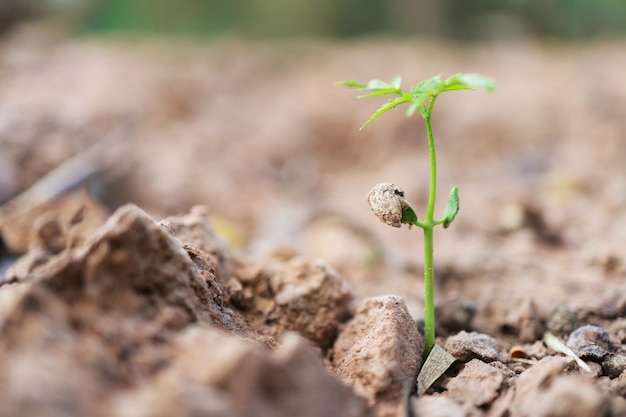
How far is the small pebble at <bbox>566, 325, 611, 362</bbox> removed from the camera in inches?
44.5

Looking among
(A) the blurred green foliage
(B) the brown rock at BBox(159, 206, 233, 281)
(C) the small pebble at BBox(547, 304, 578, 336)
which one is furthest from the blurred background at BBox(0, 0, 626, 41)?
(C) the small pebble at BBox(547, 304, 578, 336)

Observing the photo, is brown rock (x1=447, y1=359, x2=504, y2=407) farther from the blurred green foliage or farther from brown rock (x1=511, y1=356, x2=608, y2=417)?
the blurred green foliage

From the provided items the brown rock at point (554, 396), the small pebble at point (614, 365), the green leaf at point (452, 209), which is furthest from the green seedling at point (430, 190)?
the small pebble at point (614, 365)

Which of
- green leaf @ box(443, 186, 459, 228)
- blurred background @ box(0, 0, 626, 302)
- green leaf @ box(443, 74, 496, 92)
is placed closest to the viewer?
green leaf @ box(443, 74, 496, 92)

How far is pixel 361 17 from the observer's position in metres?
9.41

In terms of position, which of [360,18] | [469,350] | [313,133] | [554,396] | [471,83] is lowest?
[313,133]

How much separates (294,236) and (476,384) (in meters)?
1.92

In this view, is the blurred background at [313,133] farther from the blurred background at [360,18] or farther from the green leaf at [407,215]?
the green leaf at [407,215]

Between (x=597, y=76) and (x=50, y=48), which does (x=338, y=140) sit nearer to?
(x=597, y=76)

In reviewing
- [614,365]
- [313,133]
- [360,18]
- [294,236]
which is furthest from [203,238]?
[360,18]

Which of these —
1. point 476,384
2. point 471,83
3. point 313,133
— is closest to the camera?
point 471,83

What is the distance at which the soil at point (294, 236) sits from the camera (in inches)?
30.9

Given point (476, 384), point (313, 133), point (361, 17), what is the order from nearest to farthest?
point (476, 384) < point (313, 133) < point (361, 17)

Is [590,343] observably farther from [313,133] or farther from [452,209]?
[313,133]
